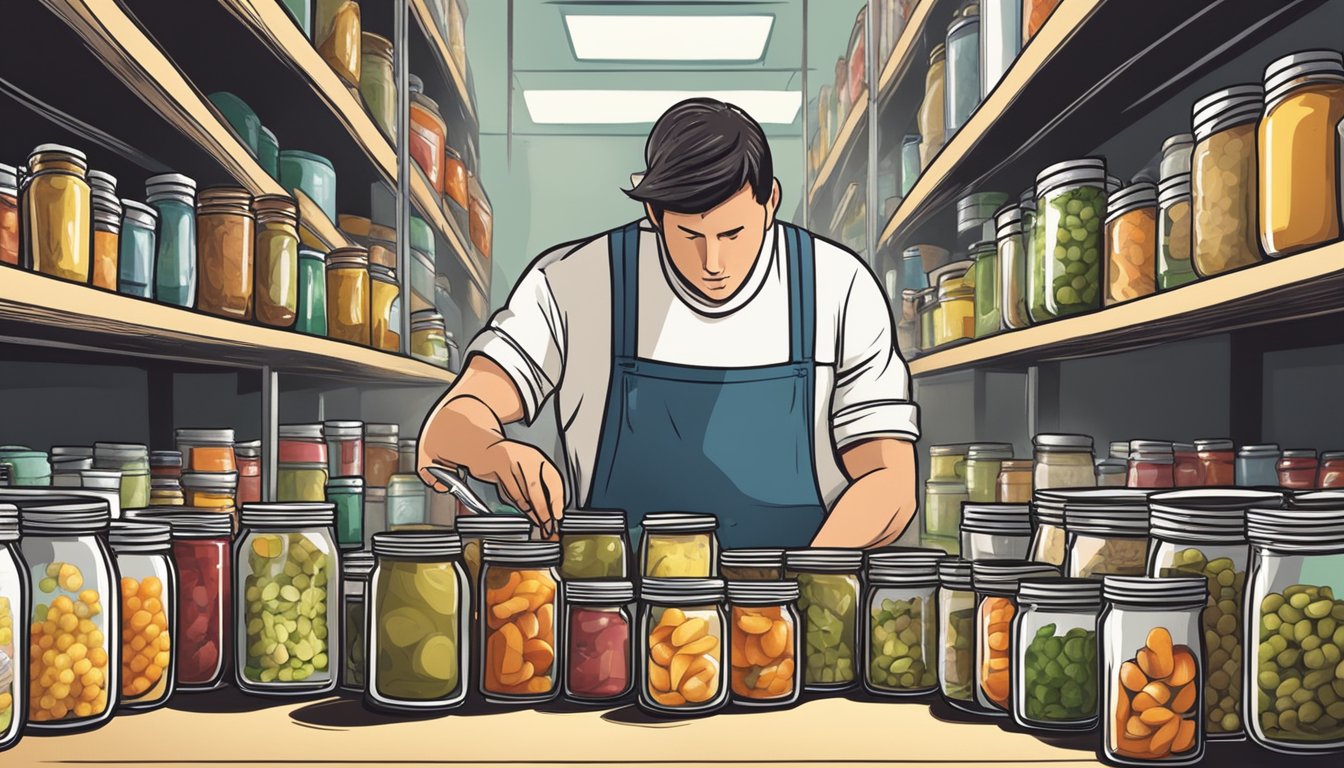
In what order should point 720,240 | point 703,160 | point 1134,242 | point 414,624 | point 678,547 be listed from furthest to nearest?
point 720,240
point 703,160
point 1134,242
point 678,547
point 414,624

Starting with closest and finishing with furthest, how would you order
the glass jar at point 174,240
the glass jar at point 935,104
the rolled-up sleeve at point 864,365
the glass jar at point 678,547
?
the glass jar at point 678,547
the glass jar at point 174,240
the rolled-up sleeve at point 864,365
the glass jar at point 935,104

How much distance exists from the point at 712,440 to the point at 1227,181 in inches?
44.6

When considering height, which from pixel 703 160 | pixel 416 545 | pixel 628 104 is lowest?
Result: pixel 416 545

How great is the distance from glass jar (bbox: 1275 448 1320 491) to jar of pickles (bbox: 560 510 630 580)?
84cm

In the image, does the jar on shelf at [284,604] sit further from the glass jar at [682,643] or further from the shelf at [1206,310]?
the shelf at [1206,310]

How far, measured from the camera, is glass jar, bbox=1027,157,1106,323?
129cm

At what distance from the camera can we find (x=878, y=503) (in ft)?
5.51

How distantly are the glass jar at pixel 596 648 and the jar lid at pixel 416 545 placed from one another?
4.7 inches

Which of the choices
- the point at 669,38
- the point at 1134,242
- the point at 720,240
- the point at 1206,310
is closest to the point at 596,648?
the point at 1206,310

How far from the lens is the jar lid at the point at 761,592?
2.92 feet

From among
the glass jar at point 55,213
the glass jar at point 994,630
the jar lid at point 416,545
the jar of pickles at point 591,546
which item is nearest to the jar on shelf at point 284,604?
the jar lid at point 416,545

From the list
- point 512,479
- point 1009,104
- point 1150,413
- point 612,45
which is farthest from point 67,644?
point 612,45

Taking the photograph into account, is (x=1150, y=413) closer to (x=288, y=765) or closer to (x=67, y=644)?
(x=288, y=765)

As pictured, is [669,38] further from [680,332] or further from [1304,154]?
[1304,154]
